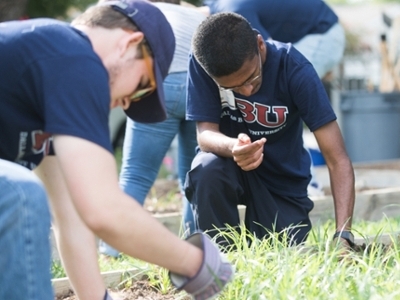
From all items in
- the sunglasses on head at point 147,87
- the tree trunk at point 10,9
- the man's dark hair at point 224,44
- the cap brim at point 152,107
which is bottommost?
the tree trunk at point 10,9

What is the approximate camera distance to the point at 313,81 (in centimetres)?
365

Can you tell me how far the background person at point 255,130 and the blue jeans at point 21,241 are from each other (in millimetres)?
1212

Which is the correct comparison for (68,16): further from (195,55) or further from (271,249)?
(271,249)

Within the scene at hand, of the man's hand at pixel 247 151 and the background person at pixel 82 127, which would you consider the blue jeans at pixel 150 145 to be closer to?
the man's hand at pixel 247 151

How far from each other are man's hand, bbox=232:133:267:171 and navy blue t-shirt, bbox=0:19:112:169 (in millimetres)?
1062

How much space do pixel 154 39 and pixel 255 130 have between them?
1.49m

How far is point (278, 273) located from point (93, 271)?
0.65 meters

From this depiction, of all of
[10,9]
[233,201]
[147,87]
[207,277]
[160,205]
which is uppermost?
[147,87]

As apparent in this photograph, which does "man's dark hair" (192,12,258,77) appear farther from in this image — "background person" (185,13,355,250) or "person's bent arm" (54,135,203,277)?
"person's bent arm" (54,135,203,277)

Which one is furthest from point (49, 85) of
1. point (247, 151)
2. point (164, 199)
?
point (164, 199)

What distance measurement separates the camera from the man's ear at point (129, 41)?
7.73ft

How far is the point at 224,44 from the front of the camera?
349 cm

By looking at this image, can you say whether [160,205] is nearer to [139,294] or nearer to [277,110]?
[277,110]

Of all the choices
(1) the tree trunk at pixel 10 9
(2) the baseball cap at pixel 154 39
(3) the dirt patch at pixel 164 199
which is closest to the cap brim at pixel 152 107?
(2) the baseball cap at pixel 154 39
